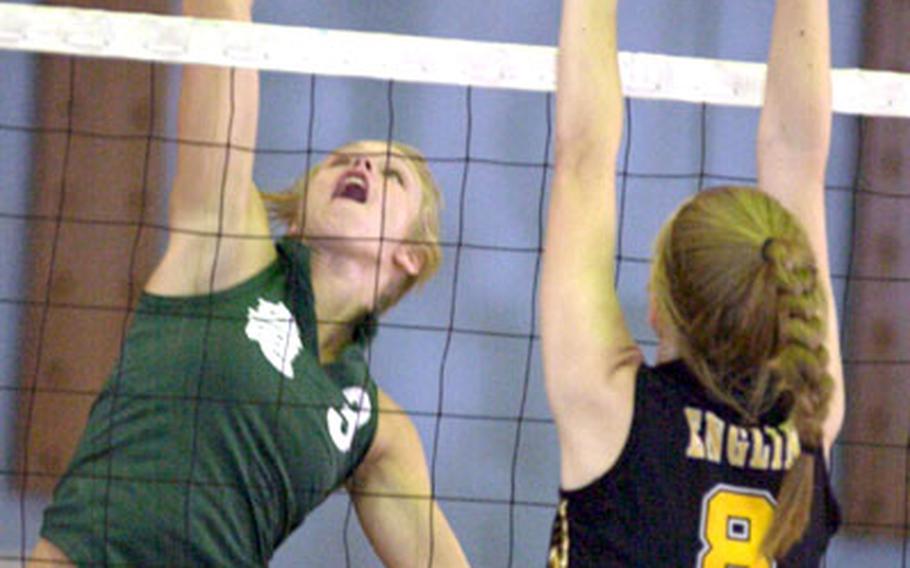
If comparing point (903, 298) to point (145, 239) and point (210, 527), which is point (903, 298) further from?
point (210, 527)

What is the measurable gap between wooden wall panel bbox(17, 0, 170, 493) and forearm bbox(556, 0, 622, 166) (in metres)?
2.30

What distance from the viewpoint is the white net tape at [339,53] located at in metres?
2.64

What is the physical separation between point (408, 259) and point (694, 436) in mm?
1073

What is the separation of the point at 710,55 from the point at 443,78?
1811 millimetres

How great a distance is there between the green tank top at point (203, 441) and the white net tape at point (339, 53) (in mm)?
325

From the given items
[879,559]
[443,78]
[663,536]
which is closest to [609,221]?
[663,536]

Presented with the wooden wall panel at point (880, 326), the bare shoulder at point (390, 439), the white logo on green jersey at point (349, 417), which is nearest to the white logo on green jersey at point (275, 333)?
the white logo on green jersey at point (349, 417)

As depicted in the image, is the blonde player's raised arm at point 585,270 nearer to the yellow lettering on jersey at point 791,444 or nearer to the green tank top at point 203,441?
the yellow lettering on jersey at point 791,444

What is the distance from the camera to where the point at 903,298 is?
4.57 meters

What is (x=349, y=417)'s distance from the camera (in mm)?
2789

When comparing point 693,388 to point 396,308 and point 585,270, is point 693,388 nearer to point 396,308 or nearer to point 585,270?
point 585,270

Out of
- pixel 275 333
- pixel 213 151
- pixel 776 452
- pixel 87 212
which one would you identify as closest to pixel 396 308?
pixel 87 212

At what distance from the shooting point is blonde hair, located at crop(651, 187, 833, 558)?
6.36 feet

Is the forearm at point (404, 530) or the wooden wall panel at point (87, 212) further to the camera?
the wooden wall panel at point (87, 212)
